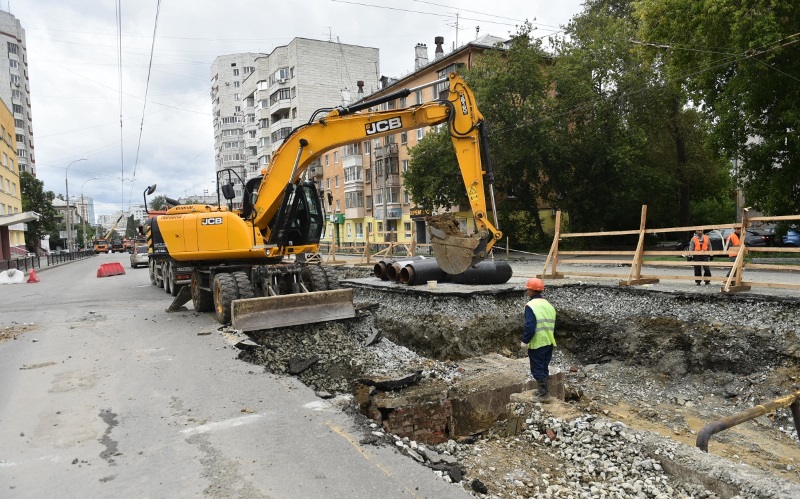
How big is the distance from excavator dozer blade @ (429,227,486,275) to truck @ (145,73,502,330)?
0.02m

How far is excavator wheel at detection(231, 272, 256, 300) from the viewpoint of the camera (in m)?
9.86

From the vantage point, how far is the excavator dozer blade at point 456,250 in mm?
9234

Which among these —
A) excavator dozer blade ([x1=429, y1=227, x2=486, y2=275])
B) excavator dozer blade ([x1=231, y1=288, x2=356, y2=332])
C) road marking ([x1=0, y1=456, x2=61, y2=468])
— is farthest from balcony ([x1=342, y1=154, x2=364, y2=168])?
road marking ([x1=0, y1=456, x2=61, y2=468])

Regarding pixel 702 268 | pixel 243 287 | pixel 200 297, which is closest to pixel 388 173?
pixel 200 297

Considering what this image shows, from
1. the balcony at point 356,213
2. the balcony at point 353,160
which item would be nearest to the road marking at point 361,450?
the balcony at point 356,213

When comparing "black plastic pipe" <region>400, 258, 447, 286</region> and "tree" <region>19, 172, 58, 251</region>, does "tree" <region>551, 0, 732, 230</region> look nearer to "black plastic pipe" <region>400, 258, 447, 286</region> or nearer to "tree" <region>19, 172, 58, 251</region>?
"black plastic pipe" <region>400, 258, 447, 286</region>

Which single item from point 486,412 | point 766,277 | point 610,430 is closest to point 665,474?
point 610,430

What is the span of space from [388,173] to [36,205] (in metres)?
44.7

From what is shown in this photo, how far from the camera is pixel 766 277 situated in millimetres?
13375

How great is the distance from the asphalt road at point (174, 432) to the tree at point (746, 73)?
1606cm

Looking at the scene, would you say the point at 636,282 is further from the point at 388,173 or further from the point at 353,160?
the point at 353,160

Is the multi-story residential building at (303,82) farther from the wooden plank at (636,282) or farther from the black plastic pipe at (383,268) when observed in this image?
the wooden plank at (636,282)

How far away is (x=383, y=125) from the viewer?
9.97 meters

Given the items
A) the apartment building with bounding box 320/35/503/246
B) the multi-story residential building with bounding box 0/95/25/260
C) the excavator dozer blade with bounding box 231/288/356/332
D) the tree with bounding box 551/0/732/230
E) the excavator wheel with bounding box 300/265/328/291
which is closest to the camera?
the excavator dozer blade with bounding box 231/288/356/332
